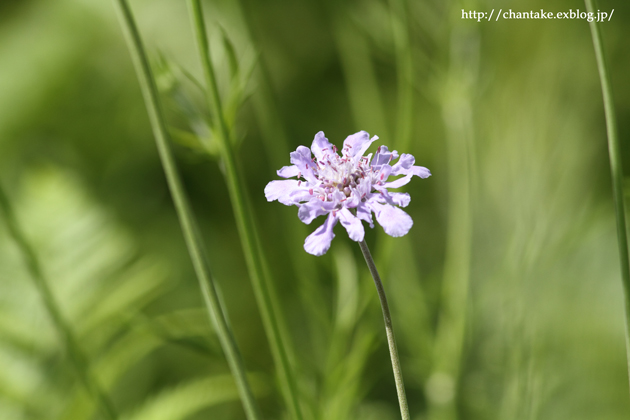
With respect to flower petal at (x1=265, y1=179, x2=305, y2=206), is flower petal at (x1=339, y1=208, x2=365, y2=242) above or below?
below

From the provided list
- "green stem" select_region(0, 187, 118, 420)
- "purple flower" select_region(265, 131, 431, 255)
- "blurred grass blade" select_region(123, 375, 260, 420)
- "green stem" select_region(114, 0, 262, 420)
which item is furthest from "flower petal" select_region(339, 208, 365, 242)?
"blurred grass blade" select_region(123, 375, 260, 420)

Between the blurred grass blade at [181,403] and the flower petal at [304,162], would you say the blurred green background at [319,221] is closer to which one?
the blurred grass blade at [181,403]

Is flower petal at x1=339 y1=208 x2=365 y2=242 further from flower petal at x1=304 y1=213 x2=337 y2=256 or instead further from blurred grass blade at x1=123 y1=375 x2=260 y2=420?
blurred grass blade at x1=123 y1=375 x2=260 y2=420

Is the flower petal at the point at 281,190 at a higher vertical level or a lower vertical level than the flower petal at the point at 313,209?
higher

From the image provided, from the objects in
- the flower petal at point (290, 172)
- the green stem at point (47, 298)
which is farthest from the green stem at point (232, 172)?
the green stem at point (47, 298)

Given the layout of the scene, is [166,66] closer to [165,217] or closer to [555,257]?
[555,257]

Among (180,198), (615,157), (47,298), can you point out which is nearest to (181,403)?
(47,298)
